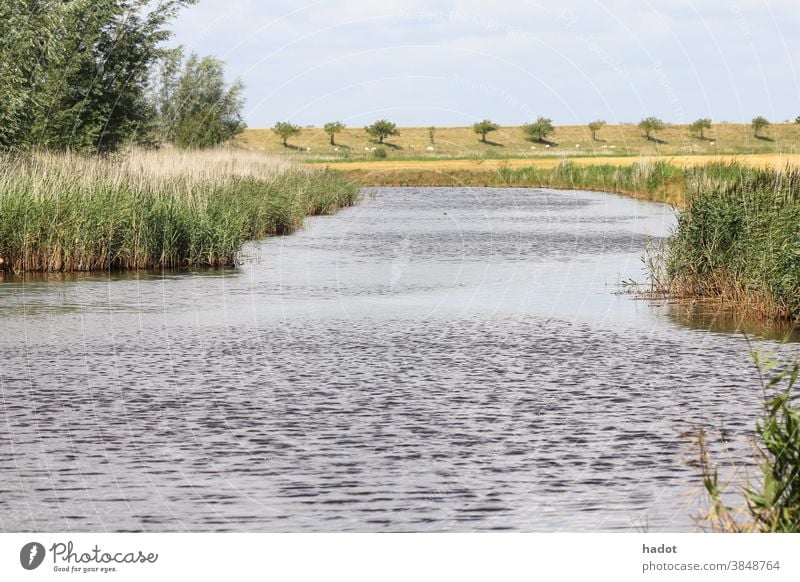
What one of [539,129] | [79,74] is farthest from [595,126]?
[79,74]

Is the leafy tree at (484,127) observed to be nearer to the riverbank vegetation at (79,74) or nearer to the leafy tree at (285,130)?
the leafy tree at (285,130)

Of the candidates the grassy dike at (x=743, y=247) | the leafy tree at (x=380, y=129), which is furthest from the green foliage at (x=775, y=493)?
the leafy tree at (x=380, y=129)

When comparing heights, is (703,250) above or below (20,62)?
below

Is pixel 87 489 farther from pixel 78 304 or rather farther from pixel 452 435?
pixel 78 304

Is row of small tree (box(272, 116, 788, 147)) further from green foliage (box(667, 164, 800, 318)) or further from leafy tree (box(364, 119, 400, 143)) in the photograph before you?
green foliage (box(667, 164, 800, 318))

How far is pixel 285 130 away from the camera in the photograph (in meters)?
160

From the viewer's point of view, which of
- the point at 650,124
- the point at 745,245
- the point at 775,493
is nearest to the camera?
the point at 775,493

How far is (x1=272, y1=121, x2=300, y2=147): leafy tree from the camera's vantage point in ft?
522

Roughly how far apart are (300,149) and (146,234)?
130 metres

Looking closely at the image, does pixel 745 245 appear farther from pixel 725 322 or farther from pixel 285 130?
pixel 285 130

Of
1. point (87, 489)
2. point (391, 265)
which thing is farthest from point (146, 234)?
point (87, 489)

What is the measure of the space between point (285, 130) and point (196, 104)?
81899mm
